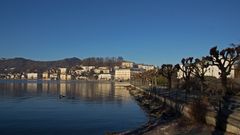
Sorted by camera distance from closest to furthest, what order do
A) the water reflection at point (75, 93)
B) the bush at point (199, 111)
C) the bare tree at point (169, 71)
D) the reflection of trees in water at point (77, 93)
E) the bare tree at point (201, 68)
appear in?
1. the bush at point (199, 111)
2. the bare tree at point (201, 68)
3. the bare tree at point (169, 71)
4. the reflection of trees in water at point (77, 93)
5. the water reflection at point (75, 93)

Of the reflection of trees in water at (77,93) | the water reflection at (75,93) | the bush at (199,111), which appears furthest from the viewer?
the water reflection at (75,93)

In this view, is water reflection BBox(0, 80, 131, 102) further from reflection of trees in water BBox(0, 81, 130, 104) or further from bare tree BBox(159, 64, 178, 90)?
bare tree BBox(159, 64, 178, 90)

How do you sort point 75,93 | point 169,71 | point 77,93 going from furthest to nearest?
point 75,93
point 77,93
point 169,71

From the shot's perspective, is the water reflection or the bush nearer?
the bush

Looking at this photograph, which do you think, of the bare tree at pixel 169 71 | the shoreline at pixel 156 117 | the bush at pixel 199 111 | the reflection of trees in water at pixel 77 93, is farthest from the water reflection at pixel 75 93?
the bush at pixel 199 111

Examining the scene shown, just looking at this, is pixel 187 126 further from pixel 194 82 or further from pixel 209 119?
pixel 194 82

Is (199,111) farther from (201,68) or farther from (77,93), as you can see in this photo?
(77,93)

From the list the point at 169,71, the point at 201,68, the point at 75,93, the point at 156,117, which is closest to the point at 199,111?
the point at 156,117

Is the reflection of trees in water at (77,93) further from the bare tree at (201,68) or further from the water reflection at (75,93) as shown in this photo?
the bare tree at (201,68)

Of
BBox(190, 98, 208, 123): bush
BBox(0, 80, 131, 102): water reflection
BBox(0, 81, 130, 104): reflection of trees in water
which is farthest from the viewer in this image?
BBox(0, 80, 131, 102): water reflection

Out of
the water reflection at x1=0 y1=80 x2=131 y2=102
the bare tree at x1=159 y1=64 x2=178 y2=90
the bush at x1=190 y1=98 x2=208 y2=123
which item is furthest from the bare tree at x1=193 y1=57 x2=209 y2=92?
the bush at x1=190 y1=98 x2=208 y2=123

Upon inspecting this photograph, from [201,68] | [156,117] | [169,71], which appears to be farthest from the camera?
[169,71]

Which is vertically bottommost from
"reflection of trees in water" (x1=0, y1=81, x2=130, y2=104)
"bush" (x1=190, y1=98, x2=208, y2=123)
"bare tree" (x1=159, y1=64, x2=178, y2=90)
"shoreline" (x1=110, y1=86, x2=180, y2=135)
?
"reflection of trees in water" (x1=0, y1=81, x2=130, y2=104)

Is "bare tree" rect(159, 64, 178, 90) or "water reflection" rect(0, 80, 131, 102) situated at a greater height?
"bare tree" rect(159, 64, 178, 90)
